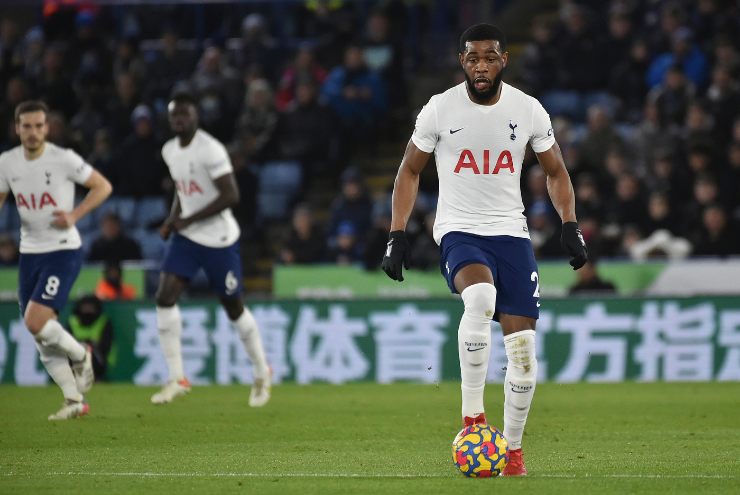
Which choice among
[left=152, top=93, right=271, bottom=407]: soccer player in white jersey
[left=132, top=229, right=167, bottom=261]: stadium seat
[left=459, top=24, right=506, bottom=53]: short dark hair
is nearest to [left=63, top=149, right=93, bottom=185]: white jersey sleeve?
[left=152, top=93, right=271, bottom=407]: soccer player in white jersey

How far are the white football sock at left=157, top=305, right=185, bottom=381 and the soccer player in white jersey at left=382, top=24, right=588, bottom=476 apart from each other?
5671mm

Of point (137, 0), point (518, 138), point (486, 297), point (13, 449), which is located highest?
point (137, 0)

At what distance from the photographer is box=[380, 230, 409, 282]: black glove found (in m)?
8.44

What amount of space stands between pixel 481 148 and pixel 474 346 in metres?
1.17

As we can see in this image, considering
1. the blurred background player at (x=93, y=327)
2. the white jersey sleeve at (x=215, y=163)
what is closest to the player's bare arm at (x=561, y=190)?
the white jersey sleeve at (x=215, y=163)

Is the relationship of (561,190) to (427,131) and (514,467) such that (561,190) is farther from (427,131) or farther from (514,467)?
(514,467)

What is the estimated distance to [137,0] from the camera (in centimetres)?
2550

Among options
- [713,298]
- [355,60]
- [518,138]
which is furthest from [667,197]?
[518,138]

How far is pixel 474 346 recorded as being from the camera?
832cm

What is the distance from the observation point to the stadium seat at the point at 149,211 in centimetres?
2116

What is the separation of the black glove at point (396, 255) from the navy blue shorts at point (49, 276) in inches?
185

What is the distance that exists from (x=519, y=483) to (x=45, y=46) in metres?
18.6

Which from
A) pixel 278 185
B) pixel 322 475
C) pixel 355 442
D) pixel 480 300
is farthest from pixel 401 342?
pixel 480 300

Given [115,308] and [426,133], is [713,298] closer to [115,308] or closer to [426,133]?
[115,308]
